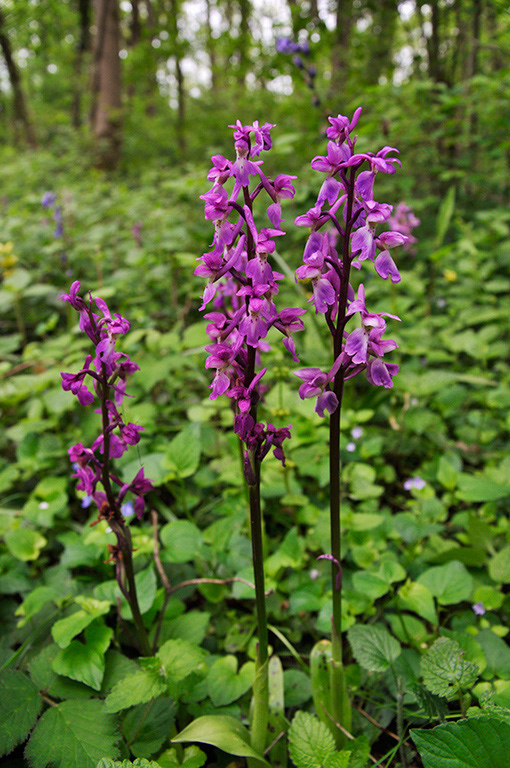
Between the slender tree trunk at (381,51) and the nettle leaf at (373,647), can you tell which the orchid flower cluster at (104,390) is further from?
the slender tree trunk at (381,51)

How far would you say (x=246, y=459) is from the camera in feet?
3.95

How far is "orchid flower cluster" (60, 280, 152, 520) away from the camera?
51.2 inches

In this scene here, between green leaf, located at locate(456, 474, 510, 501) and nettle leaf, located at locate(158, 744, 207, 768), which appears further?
green leaf, located at locate(456, 474, 510, 501)

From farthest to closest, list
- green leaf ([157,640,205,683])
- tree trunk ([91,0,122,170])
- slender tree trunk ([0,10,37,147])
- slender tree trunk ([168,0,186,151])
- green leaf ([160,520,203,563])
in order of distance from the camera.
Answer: slender tree trunk ([0,10,37,147]) → tree trunk ([91,0,122,170]) → slender tree trunk ([168,0,186,151]) → green leaf ([160,520,203,563]) → green leaf ([157,640,205,683])

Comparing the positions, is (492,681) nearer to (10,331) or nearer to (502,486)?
(502,486)


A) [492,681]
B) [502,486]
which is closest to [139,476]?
[492,681]

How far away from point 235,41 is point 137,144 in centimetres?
600

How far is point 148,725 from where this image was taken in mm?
1478

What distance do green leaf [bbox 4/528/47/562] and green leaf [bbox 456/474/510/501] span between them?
188 cm

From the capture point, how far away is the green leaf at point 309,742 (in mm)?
1271

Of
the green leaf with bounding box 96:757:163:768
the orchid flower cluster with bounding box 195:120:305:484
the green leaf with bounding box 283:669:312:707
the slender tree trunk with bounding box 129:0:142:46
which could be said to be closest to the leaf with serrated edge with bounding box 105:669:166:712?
the green leaf with bounding box 96:757:163:768

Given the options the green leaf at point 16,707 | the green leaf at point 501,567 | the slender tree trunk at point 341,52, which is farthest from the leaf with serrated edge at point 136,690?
Result: the slender tree trunk at point 341,52

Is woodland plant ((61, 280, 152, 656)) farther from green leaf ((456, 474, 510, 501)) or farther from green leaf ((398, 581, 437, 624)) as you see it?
green leaf ((456, 474, 510, 501))

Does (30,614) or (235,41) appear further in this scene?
(235,41)
